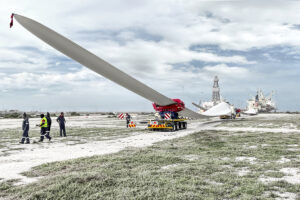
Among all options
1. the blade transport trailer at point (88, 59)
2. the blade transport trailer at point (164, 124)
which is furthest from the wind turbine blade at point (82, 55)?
the blade transport trailer at point (164, 124)

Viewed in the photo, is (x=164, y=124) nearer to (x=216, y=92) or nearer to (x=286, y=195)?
(x=286, y=195)

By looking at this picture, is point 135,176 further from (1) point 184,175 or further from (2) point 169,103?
(2) point 169,103

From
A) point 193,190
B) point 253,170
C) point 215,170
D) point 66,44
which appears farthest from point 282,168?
point 66,44

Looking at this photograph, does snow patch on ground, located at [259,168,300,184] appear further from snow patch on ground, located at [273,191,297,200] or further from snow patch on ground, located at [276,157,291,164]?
snow patch on ground, located at [276,157,291,164]

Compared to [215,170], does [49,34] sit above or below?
above

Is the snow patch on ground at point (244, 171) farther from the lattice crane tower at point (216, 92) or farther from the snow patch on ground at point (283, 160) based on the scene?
the lattice crane tower at point (216, 92)

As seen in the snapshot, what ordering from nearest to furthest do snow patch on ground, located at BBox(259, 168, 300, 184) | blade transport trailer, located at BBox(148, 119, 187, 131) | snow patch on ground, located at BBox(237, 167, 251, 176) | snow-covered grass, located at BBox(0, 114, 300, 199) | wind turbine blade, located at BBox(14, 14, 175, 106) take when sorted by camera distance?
snow-covered grass, located at BBox(0, 114, 300, 199)
snow patch on ground, located at BBox(259, 168, 300, 184)
snow patch on ground, located at BBox(237, 167, 251, 176)
wind turbine blade, located at BBox(14, 14, 175, 106)
blade transport trailer, located at BBox(148, 119, 187, 131)

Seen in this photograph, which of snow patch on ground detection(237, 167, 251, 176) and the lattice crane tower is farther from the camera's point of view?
the lattice crane tower

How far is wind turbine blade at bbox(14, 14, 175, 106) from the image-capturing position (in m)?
9.14

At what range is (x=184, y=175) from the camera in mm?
5828

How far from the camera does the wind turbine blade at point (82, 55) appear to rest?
914 cm

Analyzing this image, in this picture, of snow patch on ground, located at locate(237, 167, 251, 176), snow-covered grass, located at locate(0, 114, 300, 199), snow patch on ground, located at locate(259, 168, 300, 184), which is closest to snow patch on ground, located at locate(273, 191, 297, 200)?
snow-covered grass, located at locate(0, 114, 300, 199)

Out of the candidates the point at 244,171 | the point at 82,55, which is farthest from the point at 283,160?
the point at 82,55

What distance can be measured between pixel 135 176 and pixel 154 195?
1.37 metres
